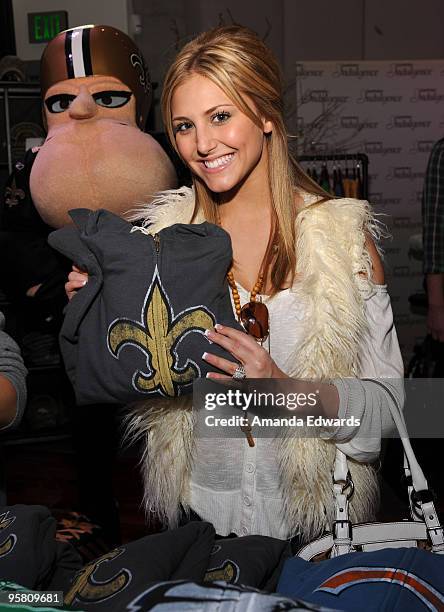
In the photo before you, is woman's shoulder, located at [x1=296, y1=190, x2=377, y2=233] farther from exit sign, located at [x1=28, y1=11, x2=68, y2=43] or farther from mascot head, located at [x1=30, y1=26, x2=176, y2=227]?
exit sign, located at [x1=28, y1=11, x2=68, y2=43]

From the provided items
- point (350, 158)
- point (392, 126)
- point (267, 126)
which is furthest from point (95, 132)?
point (392, 126)

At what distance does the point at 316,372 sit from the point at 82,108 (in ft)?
3.66

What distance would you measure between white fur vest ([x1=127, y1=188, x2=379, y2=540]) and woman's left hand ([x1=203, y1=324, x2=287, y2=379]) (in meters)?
0.13

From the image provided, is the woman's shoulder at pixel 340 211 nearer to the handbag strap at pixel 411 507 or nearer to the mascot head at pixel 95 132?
the handbag strap at pixel 411 507

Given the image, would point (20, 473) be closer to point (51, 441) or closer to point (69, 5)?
point (51, 441)

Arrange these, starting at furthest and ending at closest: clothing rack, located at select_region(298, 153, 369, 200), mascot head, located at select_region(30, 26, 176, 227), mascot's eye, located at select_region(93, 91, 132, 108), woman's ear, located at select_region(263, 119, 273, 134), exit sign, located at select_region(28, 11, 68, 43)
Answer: exit sign, located at select_region(28, 11, 68, 43)
clothing rack, located at select_region(298, 153, 369, 200)
mascot's eye, located at select_region(93, 91, 132, 108)
mascot head, located at select_region(30, 26, 176, 227)
woman's ear, located at select_region(263, 119, 273, 134)

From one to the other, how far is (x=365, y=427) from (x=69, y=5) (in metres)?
3.37

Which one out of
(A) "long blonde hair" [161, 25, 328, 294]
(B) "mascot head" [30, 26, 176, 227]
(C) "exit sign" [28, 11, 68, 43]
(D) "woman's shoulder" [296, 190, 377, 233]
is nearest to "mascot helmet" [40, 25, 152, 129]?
(B) "mascot head" [30, 26, 176, 227]

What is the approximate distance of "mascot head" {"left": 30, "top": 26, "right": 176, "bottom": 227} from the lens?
1.95m

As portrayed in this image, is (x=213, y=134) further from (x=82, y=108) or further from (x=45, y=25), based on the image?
(x=45, y=25)

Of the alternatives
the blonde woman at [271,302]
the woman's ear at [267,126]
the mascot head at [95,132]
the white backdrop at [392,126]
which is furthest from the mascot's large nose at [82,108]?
the white backdrop at [392,126]

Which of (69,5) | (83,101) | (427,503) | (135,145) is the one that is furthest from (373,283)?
(69,5)

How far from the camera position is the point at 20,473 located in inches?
151

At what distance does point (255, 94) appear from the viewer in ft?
4.25
